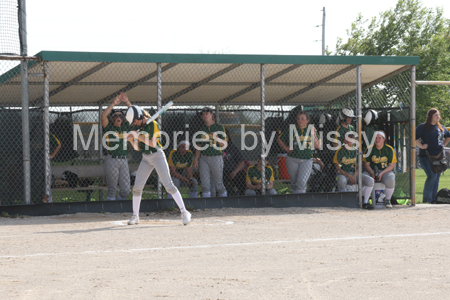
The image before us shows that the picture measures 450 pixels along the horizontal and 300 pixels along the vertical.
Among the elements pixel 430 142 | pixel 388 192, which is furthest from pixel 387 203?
pixel 430 142

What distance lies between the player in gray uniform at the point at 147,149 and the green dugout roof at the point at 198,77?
159 cm

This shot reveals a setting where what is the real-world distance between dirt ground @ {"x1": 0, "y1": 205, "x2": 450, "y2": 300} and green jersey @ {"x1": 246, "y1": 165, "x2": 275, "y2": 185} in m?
1.49

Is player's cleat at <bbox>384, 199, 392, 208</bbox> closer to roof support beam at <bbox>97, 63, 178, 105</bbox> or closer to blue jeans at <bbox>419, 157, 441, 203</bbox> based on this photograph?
blue jeans at <bbox>419, 157, 441, 203</bbox>

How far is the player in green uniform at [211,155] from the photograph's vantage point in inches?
394

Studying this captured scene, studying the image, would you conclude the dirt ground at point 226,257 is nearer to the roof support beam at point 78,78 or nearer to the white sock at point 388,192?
the white sock at point 388,192

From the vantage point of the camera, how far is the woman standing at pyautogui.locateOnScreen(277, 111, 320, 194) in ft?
33.5

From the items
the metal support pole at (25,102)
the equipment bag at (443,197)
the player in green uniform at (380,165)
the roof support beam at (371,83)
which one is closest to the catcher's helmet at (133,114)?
the metal support pole at (25,102)

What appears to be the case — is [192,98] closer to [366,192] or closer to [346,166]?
[346,166]

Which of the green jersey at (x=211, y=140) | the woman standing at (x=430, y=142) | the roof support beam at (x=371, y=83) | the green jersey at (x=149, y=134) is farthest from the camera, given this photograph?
the woman standing at (x=430, y=142)

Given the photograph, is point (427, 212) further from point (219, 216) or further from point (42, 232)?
point (42, 232)

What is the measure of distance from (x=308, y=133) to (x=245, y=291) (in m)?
6.19

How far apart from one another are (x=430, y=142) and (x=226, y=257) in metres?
6.84

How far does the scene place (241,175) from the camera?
1080 cm

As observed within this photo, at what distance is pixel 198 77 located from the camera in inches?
419
